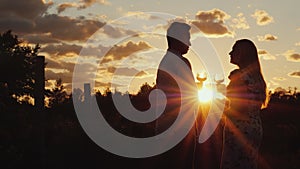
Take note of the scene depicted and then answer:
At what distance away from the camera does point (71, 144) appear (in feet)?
48.5

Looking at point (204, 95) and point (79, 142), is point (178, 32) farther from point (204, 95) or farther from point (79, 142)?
point (79, 142)

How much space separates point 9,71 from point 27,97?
2635mm

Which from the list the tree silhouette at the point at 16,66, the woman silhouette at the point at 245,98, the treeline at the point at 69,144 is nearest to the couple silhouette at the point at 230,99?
the woman silhouette at the point at 245,98

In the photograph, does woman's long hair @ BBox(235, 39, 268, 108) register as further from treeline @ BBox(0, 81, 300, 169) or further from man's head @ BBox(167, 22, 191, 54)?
treeline @ BBox(0, 81, 300, 169)

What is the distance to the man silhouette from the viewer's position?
20.1ft

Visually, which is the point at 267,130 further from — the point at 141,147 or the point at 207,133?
the point at 207,133

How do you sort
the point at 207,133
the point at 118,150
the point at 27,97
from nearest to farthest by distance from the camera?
the point at 207,133 → the point at 118,150 → the point at 27,97

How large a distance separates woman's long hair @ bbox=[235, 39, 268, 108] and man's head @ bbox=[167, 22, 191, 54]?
68cm

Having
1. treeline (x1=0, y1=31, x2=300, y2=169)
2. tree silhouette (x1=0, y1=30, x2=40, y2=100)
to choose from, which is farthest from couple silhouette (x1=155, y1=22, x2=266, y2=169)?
tree silhouette (x1=0, y1=30, x2=40, y2=100)

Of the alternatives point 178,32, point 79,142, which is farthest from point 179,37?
point 79,142

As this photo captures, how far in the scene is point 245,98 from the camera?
587cm

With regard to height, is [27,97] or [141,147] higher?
[27,97]

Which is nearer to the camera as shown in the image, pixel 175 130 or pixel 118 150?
pixel 175 130

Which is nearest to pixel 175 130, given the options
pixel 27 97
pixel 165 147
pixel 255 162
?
pixel 165 147
